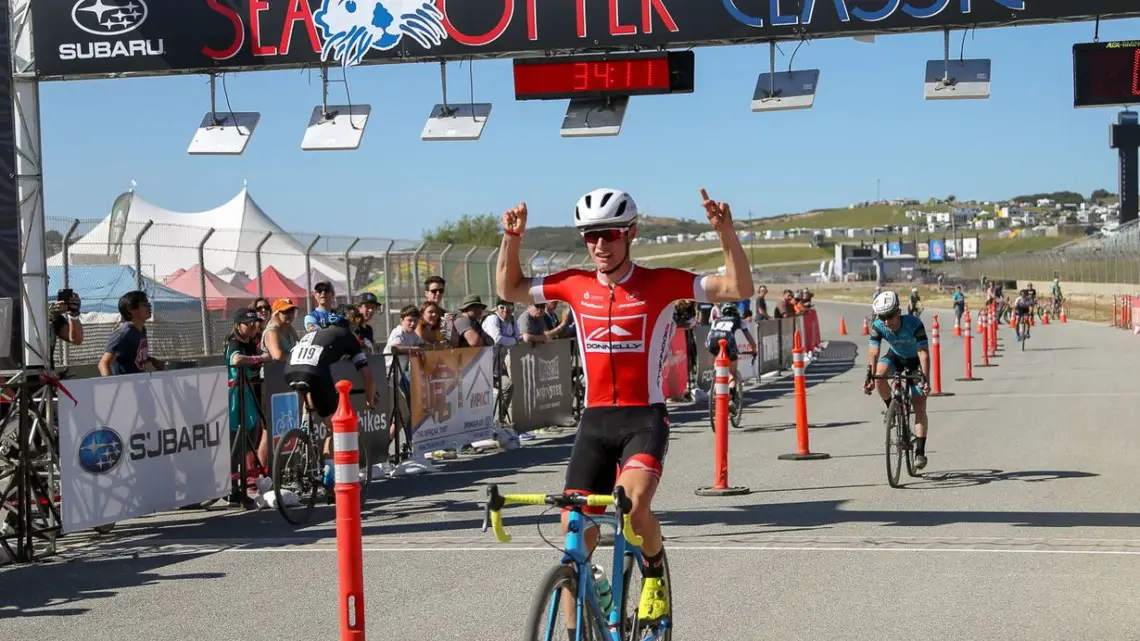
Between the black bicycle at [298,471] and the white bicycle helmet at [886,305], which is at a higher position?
the white bicycle helmet at [886,305]

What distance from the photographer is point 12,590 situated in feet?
29.7

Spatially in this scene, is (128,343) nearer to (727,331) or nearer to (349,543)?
(349,543)

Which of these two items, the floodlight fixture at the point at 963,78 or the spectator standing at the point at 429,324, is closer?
the floodlight fixture at the point at 963,78

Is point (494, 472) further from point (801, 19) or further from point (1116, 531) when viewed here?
point (1116, 531)

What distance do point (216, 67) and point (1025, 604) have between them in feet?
36.6

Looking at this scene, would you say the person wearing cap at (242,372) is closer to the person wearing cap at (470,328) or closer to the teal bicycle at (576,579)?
the person wearing cap at (470,328)

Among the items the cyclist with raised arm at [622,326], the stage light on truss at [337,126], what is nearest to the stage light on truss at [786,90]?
the stage light on truss at [337,126]

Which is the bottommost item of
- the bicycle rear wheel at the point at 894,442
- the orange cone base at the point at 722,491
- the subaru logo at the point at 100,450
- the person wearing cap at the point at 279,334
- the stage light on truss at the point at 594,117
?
the orange cone base at the point at 722,491

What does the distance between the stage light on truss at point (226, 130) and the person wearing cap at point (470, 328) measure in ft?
11.5

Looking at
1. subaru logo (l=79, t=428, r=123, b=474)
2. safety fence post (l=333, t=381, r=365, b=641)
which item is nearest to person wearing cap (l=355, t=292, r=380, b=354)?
subaru logo (l=79, t=428, r=123, b=474)

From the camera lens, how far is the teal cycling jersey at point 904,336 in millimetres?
13328

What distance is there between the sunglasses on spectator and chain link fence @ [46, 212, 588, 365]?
11.9 metres

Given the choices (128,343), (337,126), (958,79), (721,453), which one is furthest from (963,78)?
(128,343)

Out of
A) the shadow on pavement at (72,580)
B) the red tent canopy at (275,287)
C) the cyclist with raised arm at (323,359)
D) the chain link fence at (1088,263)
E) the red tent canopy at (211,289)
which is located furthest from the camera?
the chain link fence at (1088,263)
